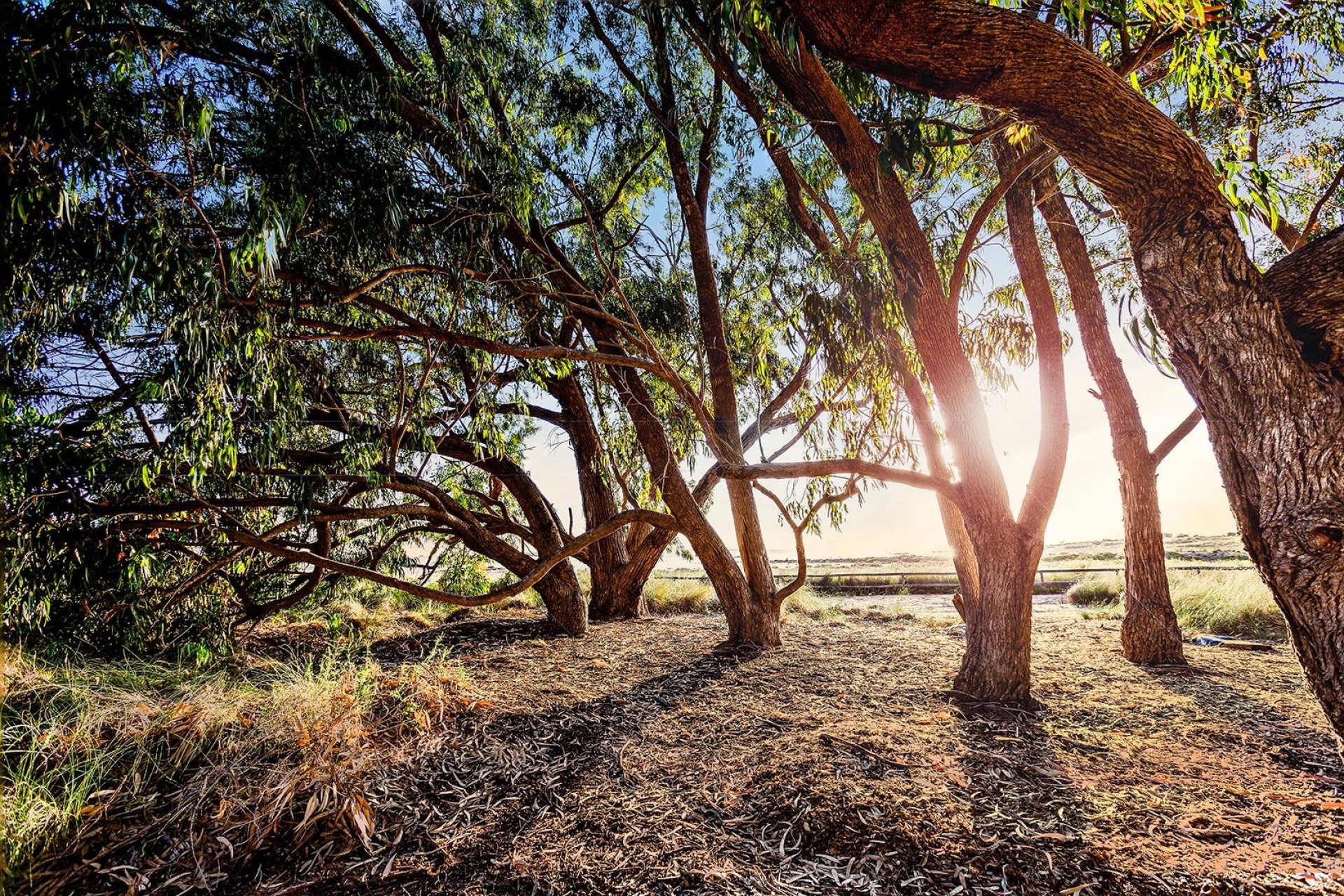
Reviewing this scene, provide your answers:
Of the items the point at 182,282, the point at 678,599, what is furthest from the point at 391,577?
the point at 678,599

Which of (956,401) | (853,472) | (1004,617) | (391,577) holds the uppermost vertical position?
(956,401)

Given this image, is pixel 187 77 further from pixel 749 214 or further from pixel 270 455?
pixel 749 214

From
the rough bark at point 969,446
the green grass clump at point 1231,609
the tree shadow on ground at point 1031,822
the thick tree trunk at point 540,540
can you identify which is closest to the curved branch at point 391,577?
the thick tree trunk at point 540,540

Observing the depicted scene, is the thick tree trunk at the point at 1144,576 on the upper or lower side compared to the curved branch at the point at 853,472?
lower

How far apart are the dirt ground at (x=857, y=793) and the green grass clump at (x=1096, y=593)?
4.59m

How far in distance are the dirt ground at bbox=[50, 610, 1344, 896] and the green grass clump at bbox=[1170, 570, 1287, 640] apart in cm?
174

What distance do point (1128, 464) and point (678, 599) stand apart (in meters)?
5.35

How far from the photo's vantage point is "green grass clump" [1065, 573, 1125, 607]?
8.05 metres

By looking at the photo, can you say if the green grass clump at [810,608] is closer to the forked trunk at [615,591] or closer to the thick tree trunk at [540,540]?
the forked trunk at [615,591]

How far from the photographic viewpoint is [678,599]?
8.15 metres

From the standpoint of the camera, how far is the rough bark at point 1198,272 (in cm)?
171

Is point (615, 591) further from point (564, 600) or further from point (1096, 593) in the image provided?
point (1096, 593)

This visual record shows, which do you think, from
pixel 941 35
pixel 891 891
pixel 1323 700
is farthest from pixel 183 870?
pixel 941 35

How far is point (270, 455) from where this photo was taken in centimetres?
339
